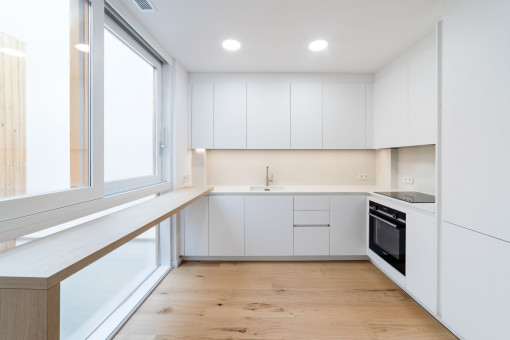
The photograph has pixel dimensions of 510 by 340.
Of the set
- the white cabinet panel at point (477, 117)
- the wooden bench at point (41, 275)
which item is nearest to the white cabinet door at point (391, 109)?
the white cabinet panel at point (477, 117)

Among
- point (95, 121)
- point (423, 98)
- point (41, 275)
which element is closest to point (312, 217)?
point (423, 98)

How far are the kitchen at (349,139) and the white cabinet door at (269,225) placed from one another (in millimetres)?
17

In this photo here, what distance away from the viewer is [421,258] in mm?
2031

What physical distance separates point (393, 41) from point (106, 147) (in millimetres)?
2755

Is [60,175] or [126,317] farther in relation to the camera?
[126,317]

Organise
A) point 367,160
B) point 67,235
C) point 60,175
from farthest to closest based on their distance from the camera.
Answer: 1. point 367,160
2. point 60,175
3. point 67,235

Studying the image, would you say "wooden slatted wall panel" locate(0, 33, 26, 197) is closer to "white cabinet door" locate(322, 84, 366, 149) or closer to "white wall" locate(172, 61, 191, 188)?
"white wall" locate(172, 61, 191, 188)

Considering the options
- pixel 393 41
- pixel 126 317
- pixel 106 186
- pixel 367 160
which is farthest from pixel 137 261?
pixel 393 41

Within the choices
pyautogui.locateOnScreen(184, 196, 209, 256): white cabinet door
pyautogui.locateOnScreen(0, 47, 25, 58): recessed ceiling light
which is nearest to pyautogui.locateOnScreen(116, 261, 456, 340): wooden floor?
pyautogui.locateOnScreen(184, 196, 209, 256): white cabinet door

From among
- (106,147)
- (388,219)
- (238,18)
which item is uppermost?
(238,18)

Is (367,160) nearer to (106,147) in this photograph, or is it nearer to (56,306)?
(106,147)

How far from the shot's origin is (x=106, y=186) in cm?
187

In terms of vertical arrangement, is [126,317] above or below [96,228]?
below

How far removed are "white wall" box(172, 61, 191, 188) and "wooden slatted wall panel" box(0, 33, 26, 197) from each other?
5.40 feet
